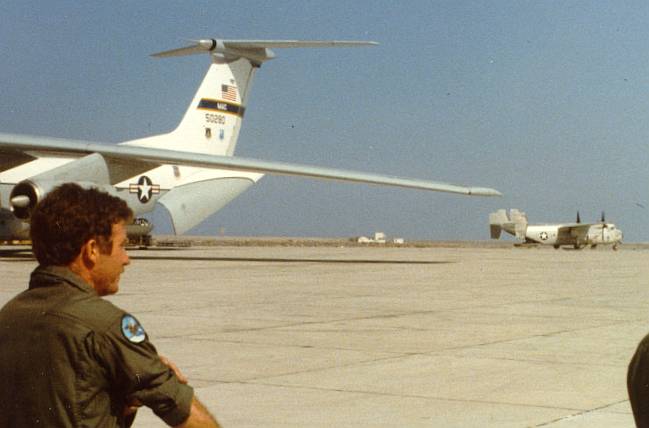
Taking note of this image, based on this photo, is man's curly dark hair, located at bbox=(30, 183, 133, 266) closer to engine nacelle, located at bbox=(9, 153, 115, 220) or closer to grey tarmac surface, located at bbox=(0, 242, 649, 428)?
grey tarmac surface, located at bbox=(0, 242, 649, 428)

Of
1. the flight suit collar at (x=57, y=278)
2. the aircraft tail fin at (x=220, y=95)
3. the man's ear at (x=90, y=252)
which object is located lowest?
the flight suit collar at (x=57, y=278)

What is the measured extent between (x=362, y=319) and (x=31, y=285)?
350 inches

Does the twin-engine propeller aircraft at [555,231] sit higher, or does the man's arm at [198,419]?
the man's arm at [198,419]

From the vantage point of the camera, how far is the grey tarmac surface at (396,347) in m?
6.00

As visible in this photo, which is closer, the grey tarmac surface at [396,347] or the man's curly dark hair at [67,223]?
the man's curly dark hair at [67,223]

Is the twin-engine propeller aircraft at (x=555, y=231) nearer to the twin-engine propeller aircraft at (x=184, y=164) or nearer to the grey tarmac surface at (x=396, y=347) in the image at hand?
the twin-engine propeller aircraft at (x=184, y=164)

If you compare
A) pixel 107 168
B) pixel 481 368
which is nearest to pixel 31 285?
pixel 481 368

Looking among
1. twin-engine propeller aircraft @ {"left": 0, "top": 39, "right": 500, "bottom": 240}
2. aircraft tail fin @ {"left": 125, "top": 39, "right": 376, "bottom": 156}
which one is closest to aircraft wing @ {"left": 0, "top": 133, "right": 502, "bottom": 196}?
twin-engine propeller aircraft @ {"left": 0, "top": 39, "right": 500, "bottom": 240}

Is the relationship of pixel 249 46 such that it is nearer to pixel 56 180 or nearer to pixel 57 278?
pixel 56 180

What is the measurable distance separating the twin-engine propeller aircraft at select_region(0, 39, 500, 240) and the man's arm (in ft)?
63.1

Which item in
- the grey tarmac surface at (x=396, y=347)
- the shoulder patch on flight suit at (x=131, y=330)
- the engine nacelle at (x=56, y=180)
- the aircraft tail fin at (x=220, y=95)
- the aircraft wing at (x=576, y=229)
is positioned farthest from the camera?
the aircraft wing at (x=576, y=229)

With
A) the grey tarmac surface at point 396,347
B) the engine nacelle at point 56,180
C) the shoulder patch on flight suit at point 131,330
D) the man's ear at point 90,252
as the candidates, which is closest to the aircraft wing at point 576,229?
the engine nacelle at point 56,180

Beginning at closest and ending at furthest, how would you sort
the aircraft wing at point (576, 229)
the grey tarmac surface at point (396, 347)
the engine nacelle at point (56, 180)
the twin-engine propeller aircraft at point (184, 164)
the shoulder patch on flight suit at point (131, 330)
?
the shoulder patch on flight suit at point (131, 330), the grey tarmac surface at point (396, 347), the engine nacelle at point (56, 180), the twin-engine propeller aircraft at point (184, 164), the aircraft wing at point (576, 229)

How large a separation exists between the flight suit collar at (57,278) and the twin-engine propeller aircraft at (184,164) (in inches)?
751
